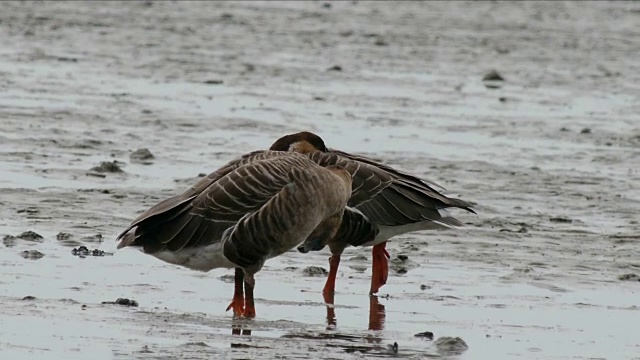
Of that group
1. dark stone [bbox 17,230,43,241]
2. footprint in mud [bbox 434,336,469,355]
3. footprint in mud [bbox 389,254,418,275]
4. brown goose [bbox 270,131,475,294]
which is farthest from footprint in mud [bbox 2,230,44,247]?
footprint in mud [bbox 434,336,469,355]

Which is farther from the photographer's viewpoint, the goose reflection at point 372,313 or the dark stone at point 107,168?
the dark stone at point 107,168

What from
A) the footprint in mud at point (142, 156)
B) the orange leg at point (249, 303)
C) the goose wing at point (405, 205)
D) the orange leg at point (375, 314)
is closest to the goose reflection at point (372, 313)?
the orange leg at point (375, 314)

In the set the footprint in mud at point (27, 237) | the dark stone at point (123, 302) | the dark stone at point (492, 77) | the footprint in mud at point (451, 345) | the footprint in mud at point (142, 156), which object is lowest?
the footprint in mud at point (451, 345)

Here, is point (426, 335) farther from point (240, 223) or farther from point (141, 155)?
point (141, 155)

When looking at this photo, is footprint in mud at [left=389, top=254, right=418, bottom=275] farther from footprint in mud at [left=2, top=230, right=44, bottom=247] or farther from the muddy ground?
footprint in mud at [left=2, top=230, right=44, bottom=247]

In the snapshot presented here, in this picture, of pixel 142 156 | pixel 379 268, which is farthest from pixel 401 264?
pixel 142 156

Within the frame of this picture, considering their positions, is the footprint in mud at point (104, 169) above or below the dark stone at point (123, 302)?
above

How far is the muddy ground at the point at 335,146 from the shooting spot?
28.7ft

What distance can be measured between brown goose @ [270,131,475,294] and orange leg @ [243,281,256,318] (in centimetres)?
124

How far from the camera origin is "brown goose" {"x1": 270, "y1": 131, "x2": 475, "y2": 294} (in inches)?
416

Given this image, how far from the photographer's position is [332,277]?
33.6 ft

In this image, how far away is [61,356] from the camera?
Answer: 749cm

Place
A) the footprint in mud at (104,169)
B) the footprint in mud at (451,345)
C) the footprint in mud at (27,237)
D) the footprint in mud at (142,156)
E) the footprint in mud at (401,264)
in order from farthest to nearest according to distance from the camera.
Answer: the footprint in mud at (142,156), the footprint in mud at (104,169), the footprint in mud at (401,264), the footprint in mud at (27,237), the footprint in mud at (451,345)

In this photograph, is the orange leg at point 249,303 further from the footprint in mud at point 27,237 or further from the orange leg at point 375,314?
the footprint in mud at point 27,237
